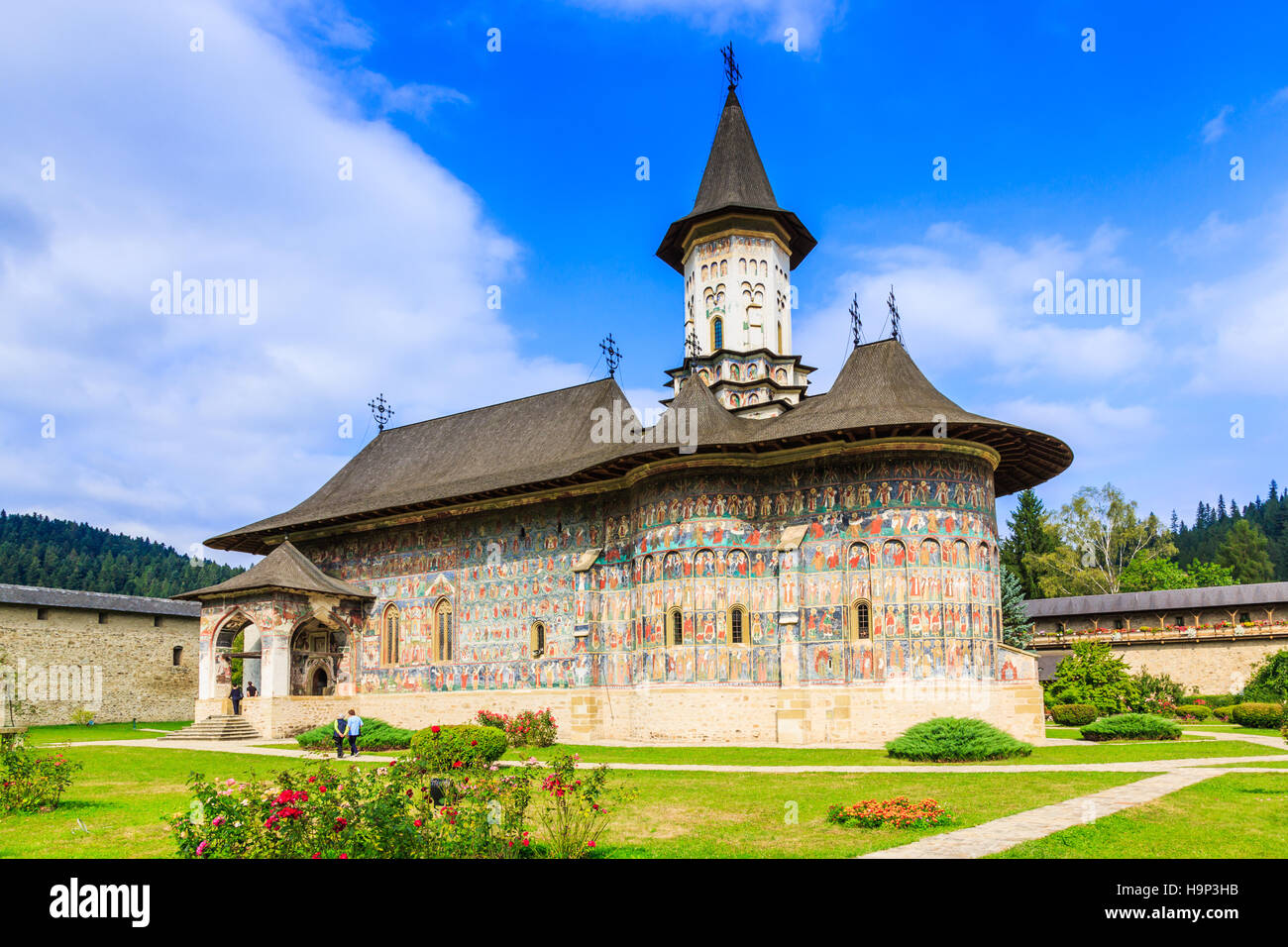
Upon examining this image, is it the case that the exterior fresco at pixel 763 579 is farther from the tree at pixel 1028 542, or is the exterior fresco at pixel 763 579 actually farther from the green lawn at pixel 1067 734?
the tree at pixel 1028 542

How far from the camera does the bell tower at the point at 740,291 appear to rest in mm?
31078

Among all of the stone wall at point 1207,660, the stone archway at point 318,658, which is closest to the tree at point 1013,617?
the stone wall at point 1207,660

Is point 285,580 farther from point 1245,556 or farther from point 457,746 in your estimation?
point 1245,556

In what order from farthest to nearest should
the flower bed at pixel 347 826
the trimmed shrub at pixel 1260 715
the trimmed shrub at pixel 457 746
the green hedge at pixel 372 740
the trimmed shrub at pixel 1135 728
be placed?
the trimmed shrub at pixel 1260 715
the green hedge at pixel 372 740
the trimmed shrub at pixel 1135 728
the trimmed shrub at pixel 457 746
the flower bed at pixel 347 826

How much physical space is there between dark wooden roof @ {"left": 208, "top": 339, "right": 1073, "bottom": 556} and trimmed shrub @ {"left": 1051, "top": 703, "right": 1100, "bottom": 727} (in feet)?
21.0

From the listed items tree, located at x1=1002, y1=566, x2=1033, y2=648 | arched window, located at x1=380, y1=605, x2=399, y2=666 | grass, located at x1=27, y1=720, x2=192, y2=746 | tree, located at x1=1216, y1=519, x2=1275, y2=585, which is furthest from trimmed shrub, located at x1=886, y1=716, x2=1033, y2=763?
tree, located at x1=1216, y1=519, x2=1275, y2=585

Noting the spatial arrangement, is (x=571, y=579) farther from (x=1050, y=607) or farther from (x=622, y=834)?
(x=1050, y=607)

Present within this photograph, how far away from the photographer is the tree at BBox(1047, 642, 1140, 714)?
27172 millimetres

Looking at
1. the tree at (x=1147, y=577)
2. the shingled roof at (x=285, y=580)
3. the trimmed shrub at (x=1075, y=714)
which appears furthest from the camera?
the tree at (x=1147, y=577)

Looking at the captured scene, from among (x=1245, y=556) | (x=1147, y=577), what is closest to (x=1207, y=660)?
(x=1147, y=577)

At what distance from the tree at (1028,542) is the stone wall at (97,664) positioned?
136ft
